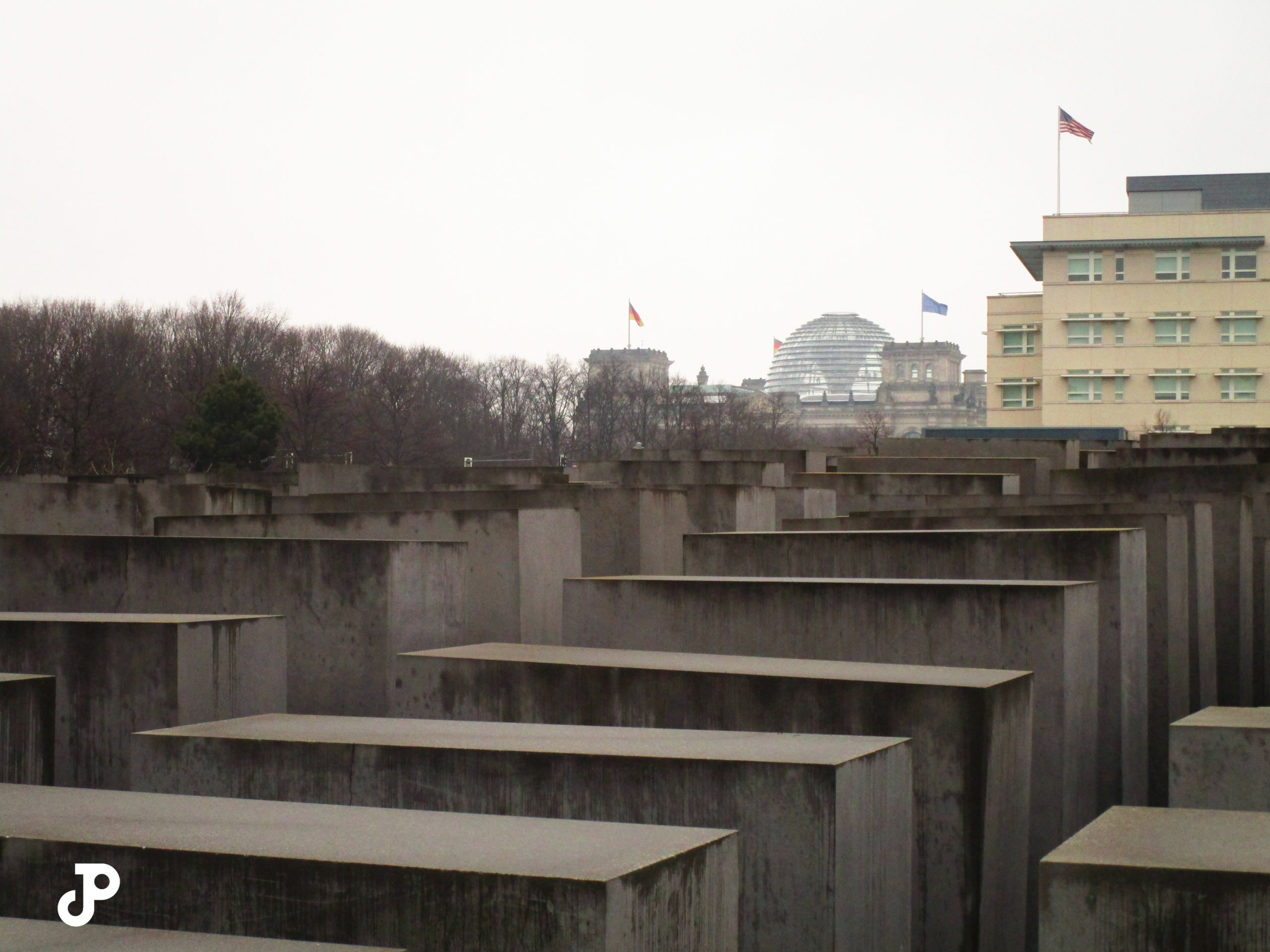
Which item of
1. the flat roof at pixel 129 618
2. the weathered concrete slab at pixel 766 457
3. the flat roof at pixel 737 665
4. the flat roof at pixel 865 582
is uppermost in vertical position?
the weathered concrete slab at pixel 766 457

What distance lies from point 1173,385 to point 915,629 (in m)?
60.5

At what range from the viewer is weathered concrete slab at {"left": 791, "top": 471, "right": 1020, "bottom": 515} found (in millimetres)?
13773

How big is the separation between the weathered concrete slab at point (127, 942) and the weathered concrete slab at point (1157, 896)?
1.56 m

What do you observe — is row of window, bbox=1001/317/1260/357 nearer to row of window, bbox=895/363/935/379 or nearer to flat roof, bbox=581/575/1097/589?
flat roof, bbox=581/575/1097/589

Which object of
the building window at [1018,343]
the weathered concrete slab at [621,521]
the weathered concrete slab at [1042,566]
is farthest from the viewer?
the building window at [1018,343]

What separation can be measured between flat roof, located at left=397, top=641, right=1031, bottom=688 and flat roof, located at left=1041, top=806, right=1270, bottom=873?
3.70 ft

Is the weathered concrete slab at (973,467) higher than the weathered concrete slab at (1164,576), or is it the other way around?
the weathered concrete slab at (973,467)

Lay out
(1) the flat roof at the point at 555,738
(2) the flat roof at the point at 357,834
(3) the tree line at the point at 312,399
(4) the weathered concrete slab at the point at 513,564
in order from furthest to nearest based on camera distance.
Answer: (3) the tree line at the point at 312,399 → (4) the weathered concrete slab at the point at 513,564 → (1) the flat roof at the point at 555,738 → (2) the flat roof at the point at 357,834

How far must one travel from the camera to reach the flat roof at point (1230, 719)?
15.7 feet

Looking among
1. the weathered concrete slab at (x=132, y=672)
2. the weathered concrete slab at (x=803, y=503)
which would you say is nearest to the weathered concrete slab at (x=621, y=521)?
the weathered concrete slab at (x=803, y=503)

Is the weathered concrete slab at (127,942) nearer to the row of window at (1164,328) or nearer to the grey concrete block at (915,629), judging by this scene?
the grey concrete block at (915,629)

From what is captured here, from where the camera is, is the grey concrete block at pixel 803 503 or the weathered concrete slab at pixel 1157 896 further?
the grey concrete block at pixel 803 503

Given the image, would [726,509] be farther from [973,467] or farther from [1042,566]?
[973,467]

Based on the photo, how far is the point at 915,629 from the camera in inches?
259
